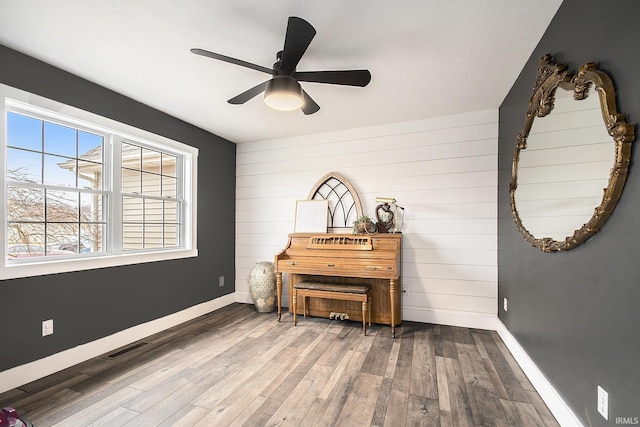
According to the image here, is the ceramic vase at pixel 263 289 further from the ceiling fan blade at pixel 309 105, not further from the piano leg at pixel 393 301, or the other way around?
the ceiling fan blade at pixel 309 105

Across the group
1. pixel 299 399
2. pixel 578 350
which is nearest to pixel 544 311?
pixel 578 350

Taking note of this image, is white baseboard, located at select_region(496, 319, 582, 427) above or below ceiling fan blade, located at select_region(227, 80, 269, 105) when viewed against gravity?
below

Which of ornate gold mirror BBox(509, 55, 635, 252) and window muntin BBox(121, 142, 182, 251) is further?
window muntin BBox(121, 142, 182, 251)

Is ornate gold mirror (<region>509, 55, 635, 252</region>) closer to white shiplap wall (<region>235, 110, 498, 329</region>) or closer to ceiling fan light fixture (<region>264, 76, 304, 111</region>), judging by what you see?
white shiplap wall (<region>235, 110, 498, 329</region>)

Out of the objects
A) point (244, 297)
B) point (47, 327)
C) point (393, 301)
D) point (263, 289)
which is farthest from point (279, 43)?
point (244, 297)

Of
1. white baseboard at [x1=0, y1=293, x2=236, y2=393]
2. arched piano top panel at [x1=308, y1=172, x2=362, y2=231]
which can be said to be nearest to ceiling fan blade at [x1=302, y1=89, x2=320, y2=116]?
arched piano top panel at [x1=308, y1=172, x2=362, y2=231]

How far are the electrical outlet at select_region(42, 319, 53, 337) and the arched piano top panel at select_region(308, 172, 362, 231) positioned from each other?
2924 millimetres

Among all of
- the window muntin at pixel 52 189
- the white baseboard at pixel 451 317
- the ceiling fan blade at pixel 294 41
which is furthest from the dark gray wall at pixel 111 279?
the white baseboard at pixel 451 317

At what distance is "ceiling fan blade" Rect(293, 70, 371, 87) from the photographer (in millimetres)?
1998

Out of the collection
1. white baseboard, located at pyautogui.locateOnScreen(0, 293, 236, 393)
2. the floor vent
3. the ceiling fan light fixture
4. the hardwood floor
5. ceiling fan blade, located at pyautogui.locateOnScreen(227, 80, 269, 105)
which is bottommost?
the floor vent

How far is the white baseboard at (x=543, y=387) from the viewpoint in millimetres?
1683

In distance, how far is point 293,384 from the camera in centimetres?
224

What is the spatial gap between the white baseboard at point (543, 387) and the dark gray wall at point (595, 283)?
50mm

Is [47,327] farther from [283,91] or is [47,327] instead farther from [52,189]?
[283,91]
